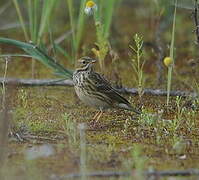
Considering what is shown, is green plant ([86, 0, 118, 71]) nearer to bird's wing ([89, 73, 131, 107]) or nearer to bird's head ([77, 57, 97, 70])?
bird's head ([77, 57, 97, 70])

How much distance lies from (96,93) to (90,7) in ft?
3.02

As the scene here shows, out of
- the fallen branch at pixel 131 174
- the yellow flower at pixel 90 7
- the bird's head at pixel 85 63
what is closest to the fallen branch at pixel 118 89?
the bird's head at pixel 85 63

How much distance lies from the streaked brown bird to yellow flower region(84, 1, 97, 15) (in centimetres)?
61

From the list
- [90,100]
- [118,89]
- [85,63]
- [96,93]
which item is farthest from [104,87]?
[118,89]

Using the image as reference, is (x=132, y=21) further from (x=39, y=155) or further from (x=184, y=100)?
(x=39, y=155)

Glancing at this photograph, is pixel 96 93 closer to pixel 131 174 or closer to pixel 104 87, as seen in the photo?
pixel 104 87

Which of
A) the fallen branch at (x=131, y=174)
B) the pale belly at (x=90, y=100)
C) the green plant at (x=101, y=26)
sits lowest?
the fallen branch at (x=131, y=174)

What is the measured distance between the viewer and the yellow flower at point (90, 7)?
6699 mm

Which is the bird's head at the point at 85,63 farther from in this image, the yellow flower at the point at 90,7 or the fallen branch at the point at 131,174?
the fallen branch at the point at 131,174

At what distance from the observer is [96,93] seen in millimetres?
6578

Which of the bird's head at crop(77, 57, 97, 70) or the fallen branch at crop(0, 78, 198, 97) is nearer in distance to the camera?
the bird's head at crop(77, 57, 97, 70)

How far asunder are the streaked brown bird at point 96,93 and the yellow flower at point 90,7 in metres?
0.61

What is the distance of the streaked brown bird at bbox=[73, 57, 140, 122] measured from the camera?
21.4 ft

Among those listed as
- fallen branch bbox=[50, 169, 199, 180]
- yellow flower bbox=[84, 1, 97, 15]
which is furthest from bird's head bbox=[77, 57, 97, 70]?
fallen branch bbox=[50, 169, 199, 180]
